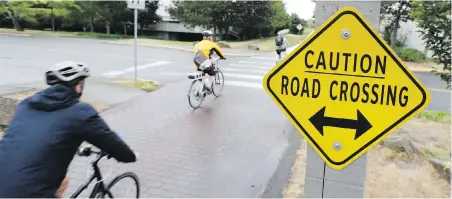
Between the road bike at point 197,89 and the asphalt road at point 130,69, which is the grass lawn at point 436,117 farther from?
the road bike at point 197,89

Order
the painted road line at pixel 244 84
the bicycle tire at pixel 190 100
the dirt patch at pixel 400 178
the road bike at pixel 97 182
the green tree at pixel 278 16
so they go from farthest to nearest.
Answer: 1. the green tree at pixel 278 16
2. the painted road line at pixel 244 84
3. the bicycle tire at pixel 190 100
4. the dirt patch at pixel 400 178
5. the road bike at pixel 97 182

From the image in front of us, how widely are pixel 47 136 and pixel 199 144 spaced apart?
4333mm

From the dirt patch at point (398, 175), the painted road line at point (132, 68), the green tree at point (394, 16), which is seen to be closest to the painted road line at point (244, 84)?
the painted road line at point (132, 68)

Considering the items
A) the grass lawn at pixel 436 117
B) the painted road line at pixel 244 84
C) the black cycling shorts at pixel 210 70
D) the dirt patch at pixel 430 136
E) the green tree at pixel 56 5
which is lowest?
the dirt patch at pixel 430 136

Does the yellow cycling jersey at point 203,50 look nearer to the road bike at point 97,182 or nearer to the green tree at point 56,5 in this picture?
the road bike at point 97,182

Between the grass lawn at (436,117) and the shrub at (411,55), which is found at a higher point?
the shrub at (411,55)

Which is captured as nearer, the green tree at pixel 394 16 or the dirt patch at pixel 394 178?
the dirt patch at pixel 394 178

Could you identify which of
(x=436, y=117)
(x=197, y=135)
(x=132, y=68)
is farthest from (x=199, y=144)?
(x=132, y=68)

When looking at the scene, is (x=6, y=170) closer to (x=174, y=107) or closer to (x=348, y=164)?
(x=348, y=164)

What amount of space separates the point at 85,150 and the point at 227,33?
3601 centimetres

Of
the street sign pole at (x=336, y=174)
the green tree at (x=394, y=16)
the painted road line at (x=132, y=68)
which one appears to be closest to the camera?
the street sign pole at (x=336, y=174)

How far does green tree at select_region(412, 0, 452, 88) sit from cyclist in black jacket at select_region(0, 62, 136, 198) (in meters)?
5.36

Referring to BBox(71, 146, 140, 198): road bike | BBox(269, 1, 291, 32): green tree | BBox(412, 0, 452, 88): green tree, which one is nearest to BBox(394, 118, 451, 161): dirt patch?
BBox(412, 0, 452, 88): green tree

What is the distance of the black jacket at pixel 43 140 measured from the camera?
2.63m
